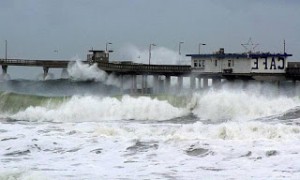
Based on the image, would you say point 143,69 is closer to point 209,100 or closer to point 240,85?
point 240,85

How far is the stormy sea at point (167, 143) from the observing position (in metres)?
18.1

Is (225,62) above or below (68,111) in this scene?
above

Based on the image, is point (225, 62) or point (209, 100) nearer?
point (209, 100)

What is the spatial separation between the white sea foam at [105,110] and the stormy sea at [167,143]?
8cm

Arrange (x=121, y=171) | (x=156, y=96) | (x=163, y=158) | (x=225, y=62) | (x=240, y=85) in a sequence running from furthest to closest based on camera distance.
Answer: (x=225, y=62) < (x=240, y=85) < (x=156, y=96) < (x=163, y=158) < (x=121, y=171)

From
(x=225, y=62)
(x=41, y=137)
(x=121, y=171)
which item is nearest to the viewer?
(x=121, y=171)

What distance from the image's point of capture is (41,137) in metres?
26.0

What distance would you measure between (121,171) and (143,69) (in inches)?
1534

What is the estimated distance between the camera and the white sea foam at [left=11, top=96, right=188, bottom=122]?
41.0m

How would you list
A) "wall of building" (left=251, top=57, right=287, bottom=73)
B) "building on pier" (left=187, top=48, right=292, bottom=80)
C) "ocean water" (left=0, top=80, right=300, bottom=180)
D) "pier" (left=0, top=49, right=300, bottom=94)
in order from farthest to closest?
"wall of building" (left=251, top=57, right=287, bottom=73)
"building on pier" (left=187, top=48, right=292, bottom=80)
"pier" (left=0, top=49, right=300, bottom=94)
"ocean water" (left=0, top=80, right=300, bottom=180)

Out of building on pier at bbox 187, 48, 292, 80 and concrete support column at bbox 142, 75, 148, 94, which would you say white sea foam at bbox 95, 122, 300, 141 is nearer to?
building on pier at bbox 187, 48, 292, 80

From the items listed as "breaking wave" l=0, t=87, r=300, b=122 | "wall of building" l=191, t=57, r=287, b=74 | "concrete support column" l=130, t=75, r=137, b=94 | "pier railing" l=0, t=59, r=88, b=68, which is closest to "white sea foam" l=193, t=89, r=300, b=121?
"breaking wave" l=0, t=87, r=300, b=122

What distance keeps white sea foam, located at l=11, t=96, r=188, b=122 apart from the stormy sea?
0.26 feet

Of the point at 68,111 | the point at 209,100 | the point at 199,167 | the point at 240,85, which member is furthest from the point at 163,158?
the point at 240,85
